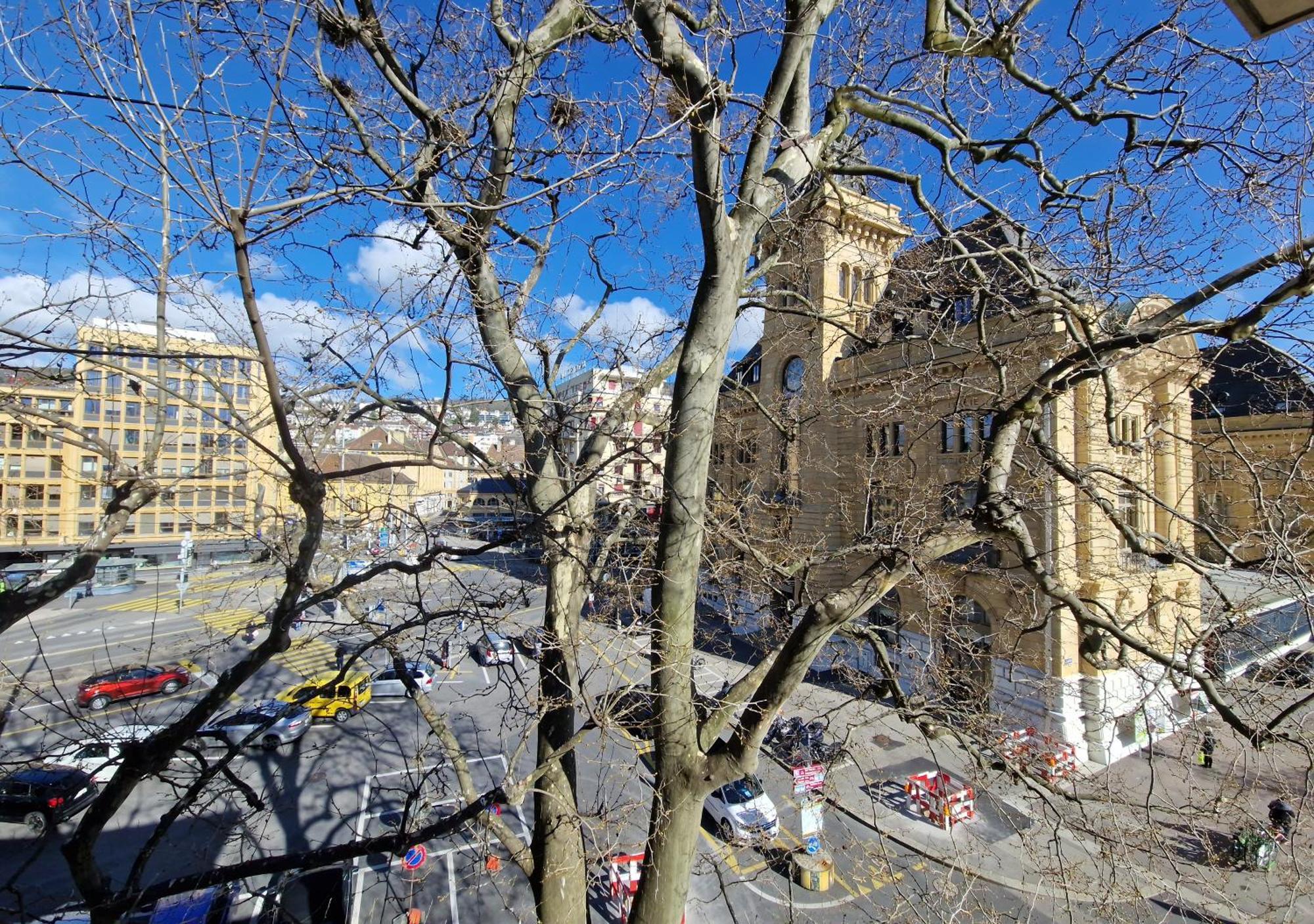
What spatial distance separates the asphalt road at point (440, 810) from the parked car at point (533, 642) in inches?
5.6

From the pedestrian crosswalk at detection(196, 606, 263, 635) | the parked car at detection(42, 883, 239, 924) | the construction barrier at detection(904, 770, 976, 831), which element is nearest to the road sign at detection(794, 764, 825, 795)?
the construction barrier at detection(904, 770, 976, 831)

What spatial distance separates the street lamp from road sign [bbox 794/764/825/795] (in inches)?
185

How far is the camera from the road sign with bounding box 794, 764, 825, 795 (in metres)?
4.56

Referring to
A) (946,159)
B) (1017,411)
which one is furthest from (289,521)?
(946,159)

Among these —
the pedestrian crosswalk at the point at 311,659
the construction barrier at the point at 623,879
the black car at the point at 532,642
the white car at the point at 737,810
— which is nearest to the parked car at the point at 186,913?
the construction barrier at the point at 623,879

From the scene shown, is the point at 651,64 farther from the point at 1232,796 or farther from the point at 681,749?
the point at 1232,796

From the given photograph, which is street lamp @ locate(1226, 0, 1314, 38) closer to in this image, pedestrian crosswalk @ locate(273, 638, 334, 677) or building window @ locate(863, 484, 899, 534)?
building window @ locate(863, 484, 899, 534)

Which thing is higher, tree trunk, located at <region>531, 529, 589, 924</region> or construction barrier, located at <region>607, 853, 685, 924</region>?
tree trunk, located at <region>531, 529, 589, 924</region>

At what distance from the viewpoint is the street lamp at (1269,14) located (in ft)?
6.14

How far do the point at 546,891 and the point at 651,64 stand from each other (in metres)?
4.80

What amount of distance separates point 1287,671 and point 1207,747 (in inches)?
33.4

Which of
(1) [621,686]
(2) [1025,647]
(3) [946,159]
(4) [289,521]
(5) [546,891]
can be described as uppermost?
(3) [946,159]

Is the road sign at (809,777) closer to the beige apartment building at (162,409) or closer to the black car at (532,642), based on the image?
the black car at (532,642)

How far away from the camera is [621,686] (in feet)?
10.2
